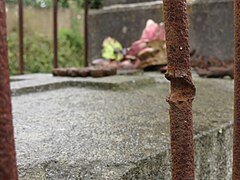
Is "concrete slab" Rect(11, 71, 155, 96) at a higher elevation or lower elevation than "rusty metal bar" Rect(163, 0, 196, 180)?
lower

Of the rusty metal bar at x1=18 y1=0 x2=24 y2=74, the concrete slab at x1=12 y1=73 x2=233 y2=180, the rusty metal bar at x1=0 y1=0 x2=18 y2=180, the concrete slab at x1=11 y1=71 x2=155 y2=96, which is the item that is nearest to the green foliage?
the rusty metal bar at x1=18 y1=0 x2=24 y2=74

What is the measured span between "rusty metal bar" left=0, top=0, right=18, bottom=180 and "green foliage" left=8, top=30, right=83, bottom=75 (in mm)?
5446

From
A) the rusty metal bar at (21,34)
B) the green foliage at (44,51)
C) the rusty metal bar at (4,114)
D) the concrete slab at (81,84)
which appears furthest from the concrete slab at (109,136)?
the green foliage at (44,51)

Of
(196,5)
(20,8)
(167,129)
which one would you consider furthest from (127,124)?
(196,5)

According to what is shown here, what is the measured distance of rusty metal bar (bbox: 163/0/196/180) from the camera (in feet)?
1.76

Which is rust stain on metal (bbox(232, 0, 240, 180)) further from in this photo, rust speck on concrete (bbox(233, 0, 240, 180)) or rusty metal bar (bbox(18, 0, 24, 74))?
rusty metal bar (bbox(18, 0, 24, 74))

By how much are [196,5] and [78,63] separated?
4.56m

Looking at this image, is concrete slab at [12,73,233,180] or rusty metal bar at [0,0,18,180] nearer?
rusty metal bar at [0,0,18,180]

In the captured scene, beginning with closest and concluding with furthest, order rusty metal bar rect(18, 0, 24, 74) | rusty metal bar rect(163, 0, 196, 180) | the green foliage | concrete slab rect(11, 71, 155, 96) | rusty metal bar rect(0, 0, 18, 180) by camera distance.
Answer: rusty metal bar rect(0, 0, 18, 180), rusty metal bar rect(163, 0, 196, 180), concrete slab rect(11, 71, 155, 96), rusty metal bar rect(18, 0, 24, 74), the green foliage

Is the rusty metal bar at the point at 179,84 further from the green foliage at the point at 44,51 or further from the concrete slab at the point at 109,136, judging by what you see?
the green foliage at the point at 44,51

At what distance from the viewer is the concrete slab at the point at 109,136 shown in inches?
27.4

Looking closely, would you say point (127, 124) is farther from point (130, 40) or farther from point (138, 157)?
point (130, 40)

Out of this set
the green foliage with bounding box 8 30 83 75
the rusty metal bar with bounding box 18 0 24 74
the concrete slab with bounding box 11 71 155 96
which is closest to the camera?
the concrete slab with bounding box 11 71 155 96

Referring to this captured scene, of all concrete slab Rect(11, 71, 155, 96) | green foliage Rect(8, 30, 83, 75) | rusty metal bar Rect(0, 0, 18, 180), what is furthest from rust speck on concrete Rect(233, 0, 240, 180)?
green foliage Rect(8, 30, 83, 75)
